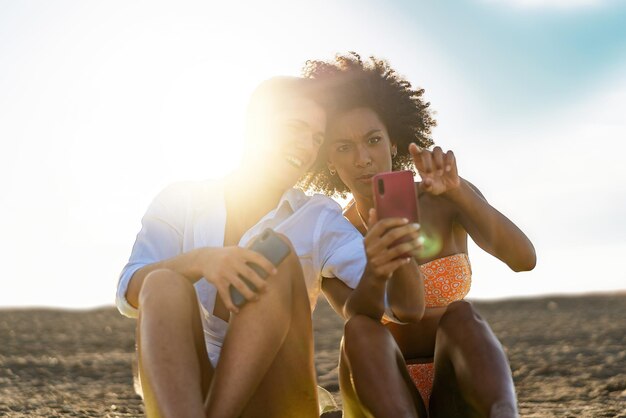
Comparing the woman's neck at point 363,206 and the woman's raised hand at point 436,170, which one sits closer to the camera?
the woman's raised hand at point 436,170

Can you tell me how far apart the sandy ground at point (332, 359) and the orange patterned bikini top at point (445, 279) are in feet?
6.84

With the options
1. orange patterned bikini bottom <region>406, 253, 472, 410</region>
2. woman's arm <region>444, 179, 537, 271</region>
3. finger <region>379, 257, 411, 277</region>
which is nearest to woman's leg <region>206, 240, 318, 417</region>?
finger <region>379, 257, 411, 277</region>

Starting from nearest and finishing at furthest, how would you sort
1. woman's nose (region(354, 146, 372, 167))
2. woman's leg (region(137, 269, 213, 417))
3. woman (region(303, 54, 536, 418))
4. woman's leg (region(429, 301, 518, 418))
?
1. woman's leg (region(137, 269, 213, 417))
2. woman's leg (region(429, 301, 518, 418))
3. woman (region(303, 54, 536, 418))
4. woman's nose (region(354, 146, 372, 167))

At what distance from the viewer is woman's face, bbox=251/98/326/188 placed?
11.1ft

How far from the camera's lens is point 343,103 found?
389 centimetres

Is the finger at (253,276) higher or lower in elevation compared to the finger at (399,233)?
lower

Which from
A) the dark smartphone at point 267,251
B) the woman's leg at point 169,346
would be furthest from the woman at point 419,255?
the woman's leg at point 169,346

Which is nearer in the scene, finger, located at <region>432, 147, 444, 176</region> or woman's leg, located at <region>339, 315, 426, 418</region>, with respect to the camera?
woman's leg, located at <region>339, 315, 426, 418</region>

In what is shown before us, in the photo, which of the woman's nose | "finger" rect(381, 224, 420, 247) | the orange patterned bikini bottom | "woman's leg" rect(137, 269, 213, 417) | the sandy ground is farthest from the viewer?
the sandy ground

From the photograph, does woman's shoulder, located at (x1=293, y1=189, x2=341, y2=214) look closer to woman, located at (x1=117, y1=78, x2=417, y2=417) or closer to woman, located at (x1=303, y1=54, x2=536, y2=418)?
woman, located at (x1=117, y1=78, x2=417, y2=417)

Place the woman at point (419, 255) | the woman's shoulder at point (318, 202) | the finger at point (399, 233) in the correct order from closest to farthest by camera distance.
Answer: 1. the finger at point (399, 233)
2. the woman at point (419, 255)
3. the woman's shoulder at point (318, 202)

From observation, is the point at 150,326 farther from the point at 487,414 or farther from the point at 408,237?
the point at 487,414

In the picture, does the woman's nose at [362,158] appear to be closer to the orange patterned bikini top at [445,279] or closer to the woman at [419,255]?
the woman at [419,255]

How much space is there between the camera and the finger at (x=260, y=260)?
2.65 m
